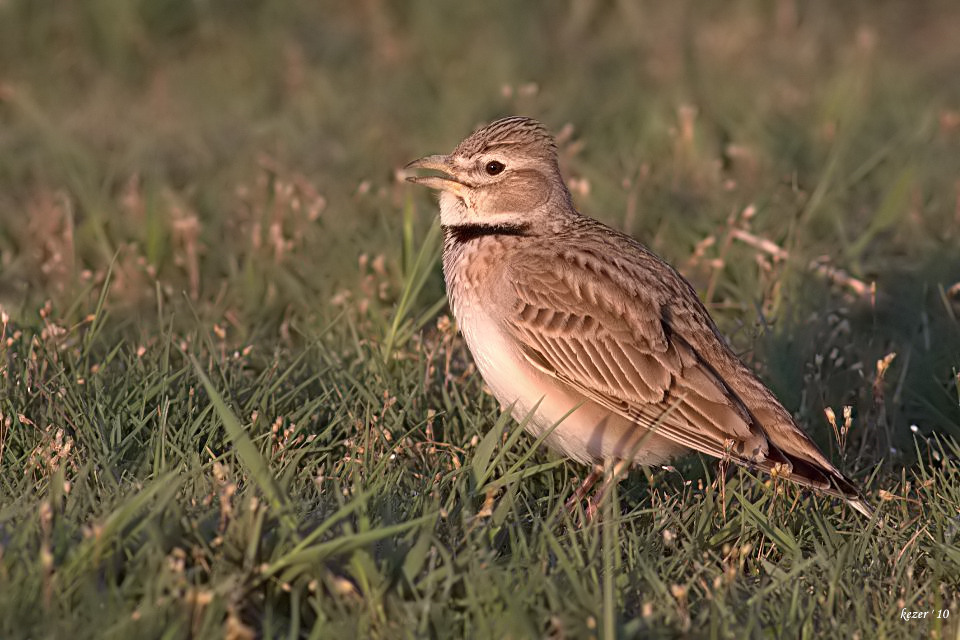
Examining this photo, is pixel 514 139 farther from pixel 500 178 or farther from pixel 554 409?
pixel 554 409

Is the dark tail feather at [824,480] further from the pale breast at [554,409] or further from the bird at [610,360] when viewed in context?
the pale breast at [554,409]

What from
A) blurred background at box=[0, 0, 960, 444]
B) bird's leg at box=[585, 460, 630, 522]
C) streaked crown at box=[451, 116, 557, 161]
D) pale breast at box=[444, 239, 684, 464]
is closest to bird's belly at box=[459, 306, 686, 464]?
pale breast at box=[444, 239, 684, 464]

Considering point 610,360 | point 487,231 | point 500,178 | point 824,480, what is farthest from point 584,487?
point 500,178

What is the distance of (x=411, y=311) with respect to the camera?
6.72 meters

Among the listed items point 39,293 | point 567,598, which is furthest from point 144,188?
point 567,598

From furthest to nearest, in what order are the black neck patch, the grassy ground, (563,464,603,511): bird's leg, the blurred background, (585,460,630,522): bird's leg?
the blurred background → the black neck patch → (563,464,603,511): bird's leg → (585,460,630,522): bird's leg → the grassy ground

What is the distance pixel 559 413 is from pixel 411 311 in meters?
1.67

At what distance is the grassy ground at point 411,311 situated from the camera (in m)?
3.88

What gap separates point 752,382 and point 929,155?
404 cm

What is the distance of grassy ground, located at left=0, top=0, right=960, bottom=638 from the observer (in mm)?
3877

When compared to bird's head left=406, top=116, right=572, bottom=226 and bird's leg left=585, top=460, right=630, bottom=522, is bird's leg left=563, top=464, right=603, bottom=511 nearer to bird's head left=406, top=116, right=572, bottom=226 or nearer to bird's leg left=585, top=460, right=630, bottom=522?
bird's leg left=585, top=460, right=630, bottom=522

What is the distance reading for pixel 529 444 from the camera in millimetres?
5645

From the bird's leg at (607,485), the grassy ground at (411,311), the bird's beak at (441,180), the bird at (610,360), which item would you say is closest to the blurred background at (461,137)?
the grassy ground at (411,311)

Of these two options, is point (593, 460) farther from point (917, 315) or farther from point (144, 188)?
point (144, 188)
